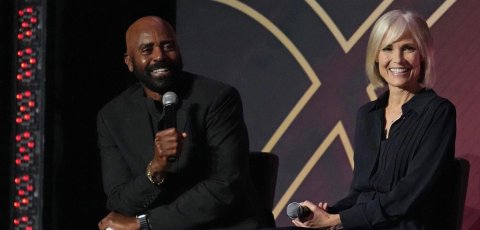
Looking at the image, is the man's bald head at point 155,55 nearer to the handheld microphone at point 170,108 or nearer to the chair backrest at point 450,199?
the handheld microphone at point 170,108

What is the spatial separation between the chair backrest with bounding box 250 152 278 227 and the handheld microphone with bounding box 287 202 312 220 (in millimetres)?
492

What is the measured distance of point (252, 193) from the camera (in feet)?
10.1

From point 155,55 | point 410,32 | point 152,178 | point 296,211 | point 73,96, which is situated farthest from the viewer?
point 73,96

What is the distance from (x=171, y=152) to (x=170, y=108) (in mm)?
135

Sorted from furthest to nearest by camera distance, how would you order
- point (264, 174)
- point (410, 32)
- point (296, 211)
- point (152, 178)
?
point (264, 174), point (152, 178), point (410, 32), point (296, 211)

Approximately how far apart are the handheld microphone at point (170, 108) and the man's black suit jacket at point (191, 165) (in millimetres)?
200

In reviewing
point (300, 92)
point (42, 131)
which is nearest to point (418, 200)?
point (300, 92)

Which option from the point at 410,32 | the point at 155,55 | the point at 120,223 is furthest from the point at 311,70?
the point at 120,223

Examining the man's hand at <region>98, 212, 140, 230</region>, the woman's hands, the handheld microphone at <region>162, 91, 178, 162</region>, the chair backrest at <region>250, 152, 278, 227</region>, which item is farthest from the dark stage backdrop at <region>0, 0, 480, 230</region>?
the handheld microphone at <region>162, 91, 178, 162</region>

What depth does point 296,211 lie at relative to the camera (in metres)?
2.62

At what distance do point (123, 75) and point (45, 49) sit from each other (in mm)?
485

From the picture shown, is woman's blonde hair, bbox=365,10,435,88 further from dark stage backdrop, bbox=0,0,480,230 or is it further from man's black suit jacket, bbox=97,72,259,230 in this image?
dark stage backdrop, bbox=0,0,480,230

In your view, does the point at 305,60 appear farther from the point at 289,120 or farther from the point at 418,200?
the point at 418,200

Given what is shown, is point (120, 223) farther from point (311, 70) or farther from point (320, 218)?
point (311, 70)
